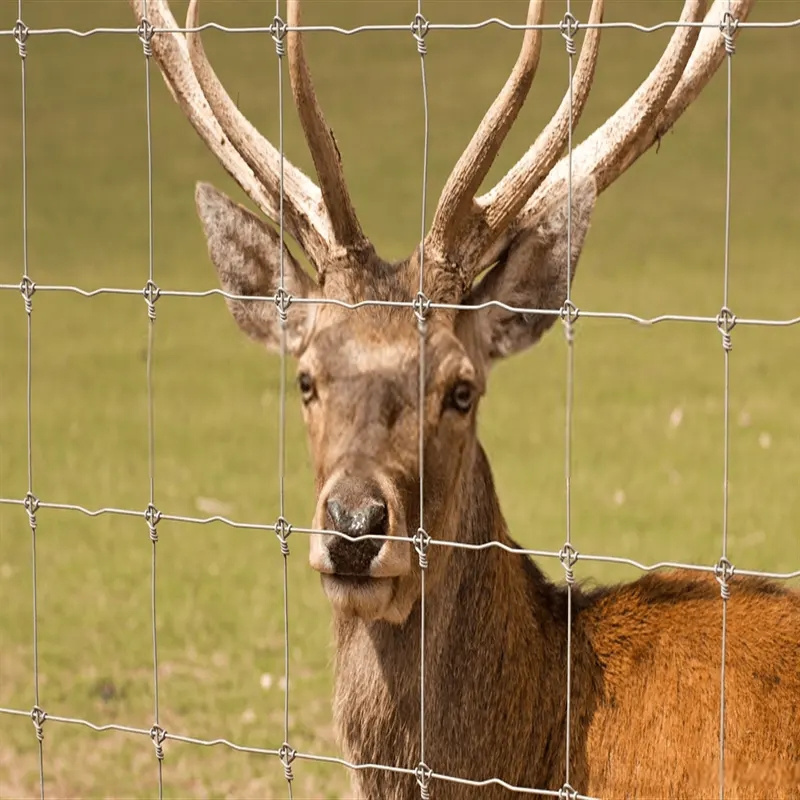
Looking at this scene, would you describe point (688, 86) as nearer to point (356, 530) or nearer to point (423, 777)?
point (356, 530)

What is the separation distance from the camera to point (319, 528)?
3.22 meters

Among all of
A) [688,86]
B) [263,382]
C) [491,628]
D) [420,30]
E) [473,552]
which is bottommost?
[491,628]

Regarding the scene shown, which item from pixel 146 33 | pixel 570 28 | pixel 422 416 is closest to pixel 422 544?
pixel 422 416

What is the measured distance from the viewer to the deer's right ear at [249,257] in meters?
3.94

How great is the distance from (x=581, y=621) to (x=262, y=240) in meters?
1.28

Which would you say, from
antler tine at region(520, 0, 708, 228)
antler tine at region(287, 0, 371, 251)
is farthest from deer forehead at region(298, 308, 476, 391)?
antler tine at region(520, 0, 708, 228)

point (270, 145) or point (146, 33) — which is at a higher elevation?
point (146, 33)

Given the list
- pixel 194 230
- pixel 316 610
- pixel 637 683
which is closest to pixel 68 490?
pixel 316 610

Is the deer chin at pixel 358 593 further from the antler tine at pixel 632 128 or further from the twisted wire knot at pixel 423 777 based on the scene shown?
the antler tine at pixel 632 128

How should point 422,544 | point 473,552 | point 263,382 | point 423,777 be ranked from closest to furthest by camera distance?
point 422,544 → point 423,777 → point 473,552 → point 263,382

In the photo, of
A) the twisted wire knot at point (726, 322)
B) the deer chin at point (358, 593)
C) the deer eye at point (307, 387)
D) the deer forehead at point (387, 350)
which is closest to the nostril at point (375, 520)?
the deer chin at point (358, 593)

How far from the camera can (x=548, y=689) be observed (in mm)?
3688

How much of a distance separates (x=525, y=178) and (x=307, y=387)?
0.79 m

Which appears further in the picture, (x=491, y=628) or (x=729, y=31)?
(x=491, y=628)
